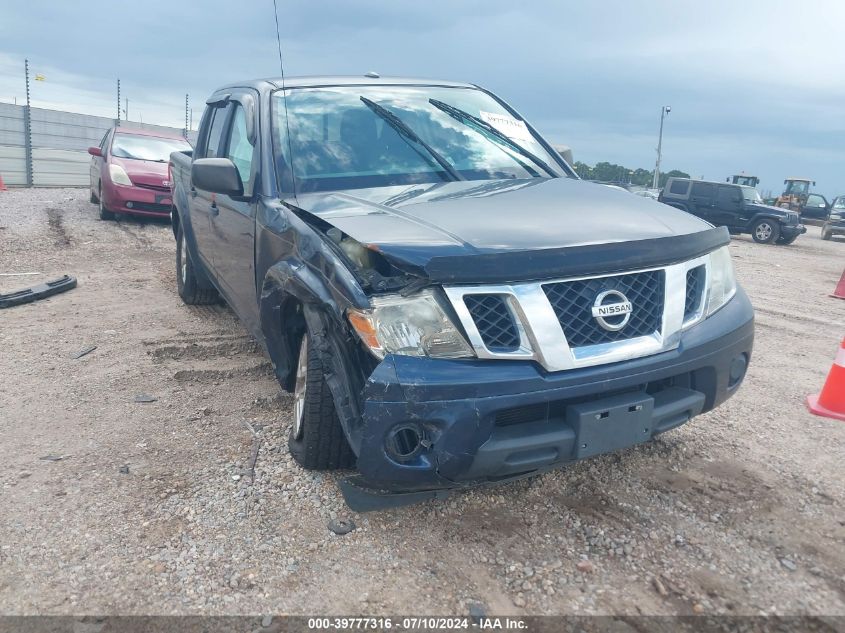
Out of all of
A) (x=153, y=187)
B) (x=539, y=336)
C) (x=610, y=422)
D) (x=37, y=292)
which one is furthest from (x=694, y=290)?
(x=153, y=187)

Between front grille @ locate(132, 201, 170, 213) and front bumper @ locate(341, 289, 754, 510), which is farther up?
front grille @ locate(132, 201, 170, 213)

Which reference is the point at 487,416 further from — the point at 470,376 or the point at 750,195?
the point at 750,195

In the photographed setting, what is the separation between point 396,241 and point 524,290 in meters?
0.46

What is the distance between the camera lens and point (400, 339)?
2.23 metres

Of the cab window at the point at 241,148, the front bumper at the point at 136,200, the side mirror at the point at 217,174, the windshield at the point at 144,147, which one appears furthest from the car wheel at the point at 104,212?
the side mirror at the point at 217,174

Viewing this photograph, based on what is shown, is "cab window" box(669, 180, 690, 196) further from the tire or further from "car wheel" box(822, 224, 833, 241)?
the tire

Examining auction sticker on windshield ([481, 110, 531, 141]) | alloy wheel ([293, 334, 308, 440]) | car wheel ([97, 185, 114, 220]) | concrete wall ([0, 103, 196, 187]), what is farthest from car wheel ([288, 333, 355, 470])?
concrete wall ([0, 103, 196, 187])

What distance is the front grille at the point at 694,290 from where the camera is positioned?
266 cm

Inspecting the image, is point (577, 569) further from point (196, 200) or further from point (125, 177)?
point (125, 177)

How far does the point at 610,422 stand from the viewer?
7.76 ft

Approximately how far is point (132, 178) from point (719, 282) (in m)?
10.4

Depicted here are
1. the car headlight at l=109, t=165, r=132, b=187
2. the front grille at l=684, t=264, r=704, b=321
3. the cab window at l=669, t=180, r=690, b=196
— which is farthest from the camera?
the cab window at l=669, t=180, r=690, b=196

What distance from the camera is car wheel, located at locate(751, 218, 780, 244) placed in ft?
62.2

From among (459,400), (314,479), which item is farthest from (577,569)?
(314,479)
